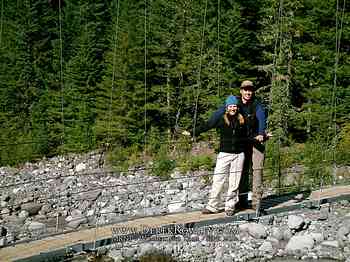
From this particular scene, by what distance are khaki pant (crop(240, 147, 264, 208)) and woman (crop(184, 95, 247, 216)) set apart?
0.19m

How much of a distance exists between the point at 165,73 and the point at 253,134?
15.3 m

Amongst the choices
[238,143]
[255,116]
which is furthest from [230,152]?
[255,116]

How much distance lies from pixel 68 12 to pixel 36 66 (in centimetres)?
366

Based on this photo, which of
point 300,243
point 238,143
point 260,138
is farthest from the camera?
point 300,243

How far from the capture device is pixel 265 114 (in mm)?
6582

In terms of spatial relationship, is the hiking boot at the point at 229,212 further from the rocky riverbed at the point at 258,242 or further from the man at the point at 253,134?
the rocky riverbed at the point at 258,242

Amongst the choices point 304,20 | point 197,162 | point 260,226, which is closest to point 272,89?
point 304,20

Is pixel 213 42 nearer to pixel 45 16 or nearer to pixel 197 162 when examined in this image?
pixel 197 162

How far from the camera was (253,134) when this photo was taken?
661 centimetres

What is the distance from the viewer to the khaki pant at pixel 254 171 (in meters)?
6.80

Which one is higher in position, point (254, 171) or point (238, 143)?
point (238, 143)

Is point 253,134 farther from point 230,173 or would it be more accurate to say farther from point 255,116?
point 230,173

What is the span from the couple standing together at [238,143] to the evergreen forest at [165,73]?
18.7 feet

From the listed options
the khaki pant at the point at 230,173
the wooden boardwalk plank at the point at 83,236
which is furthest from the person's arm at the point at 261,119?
the wooden boardwalk plank at the point at 83,236
